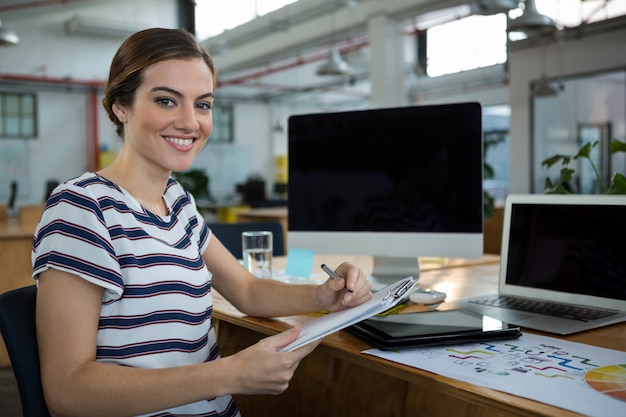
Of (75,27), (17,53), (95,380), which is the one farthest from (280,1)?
(95,380)

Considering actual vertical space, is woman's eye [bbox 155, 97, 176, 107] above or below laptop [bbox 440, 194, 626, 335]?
above

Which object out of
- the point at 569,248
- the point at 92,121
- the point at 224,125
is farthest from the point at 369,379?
the point at 224,125

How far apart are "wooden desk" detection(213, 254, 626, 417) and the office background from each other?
238 inches

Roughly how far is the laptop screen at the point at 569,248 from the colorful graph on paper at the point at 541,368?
0.31 metres

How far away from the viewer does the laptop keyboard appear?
1291 millimetres

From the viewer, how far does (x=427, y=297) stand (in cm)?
148

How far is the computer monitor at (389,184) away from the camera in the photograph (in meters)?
1.67

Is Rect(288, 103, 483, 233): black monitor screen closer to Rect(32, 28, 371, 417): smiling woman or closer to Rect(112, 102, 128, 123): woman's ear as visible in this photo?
Rect(32, 28, 371, 417): smiling woman

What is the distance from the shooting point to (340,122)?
5.87 feet

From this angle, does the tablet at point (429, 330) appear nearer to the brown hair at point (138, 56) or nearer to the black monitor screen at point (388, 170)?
the black monitor screen at point (388, 170)

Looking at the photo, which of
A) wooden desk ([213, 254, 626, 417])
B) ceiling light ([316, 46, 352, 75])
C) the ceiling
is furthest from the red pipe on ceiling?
wooden desk ([213, 254, 626, 417])

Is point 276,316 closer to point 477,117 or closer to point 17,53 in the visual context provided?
point 477,117

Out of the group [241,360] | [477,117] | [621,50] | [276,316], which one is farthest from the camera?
[621,50]

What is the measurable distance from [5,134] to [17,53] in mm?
1613
